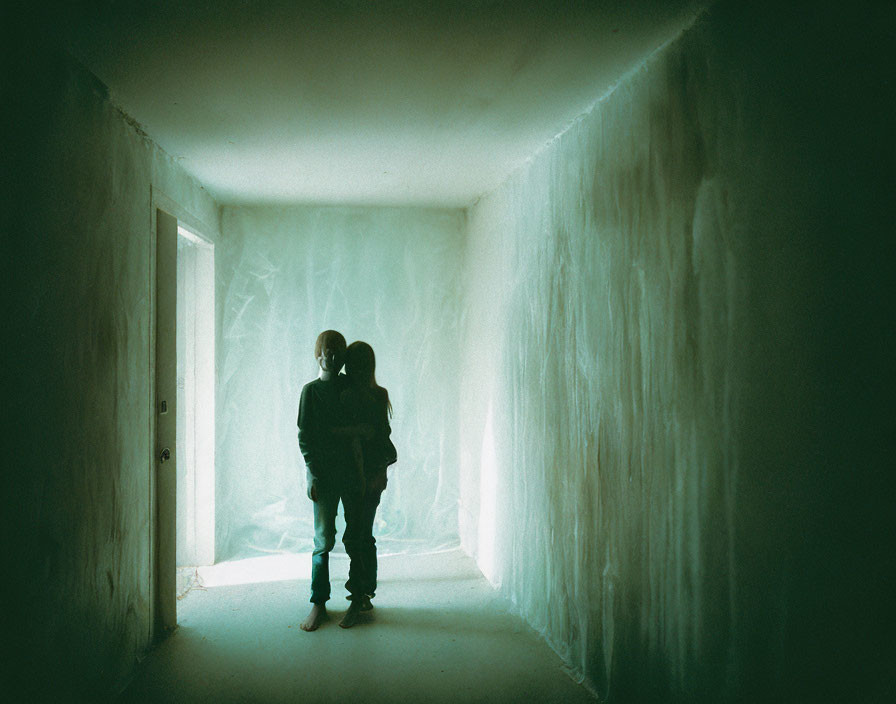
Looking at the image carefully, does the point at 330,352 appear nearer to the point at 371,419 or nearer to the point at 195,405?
the point at 371,419

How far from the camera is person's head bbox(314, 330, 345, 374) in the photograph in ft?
9.77

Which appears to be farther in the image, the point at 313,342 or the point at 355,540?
the point at 313,342

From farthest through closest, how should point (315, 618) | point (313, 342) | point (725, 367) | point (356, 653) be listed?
1. point (313, 342)
2. point (315, 618)
3. point (356, 653)
4. point (725, 367)

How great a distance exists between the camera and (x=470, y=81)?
2.07 metres

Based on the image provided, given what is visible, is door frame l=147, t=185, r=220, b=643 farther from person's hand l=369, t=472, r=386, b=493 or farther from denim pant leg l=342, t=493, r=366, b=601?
person's hand l=369, t=472, r=386, b=493

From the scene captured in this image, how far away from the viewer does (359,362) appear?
304 centimetres

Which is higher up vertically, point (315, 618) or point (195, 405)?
point (195, 405)

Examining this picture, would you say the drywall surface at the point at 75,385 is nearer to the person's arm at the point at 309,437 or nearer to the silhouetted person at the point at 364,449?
the person's arm at the point at 309,437

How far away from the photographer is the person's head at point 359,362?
3037 mm

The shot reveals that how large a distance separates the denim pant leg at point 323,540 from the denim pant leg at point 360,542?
0.08 meters

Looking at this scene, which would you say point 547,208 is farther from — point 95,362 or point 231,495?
point 231,495

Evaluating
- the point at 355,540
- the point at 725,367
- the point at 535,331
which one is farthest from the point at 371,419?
the point at 725,367

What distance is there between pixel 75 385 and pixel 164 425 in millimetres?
903

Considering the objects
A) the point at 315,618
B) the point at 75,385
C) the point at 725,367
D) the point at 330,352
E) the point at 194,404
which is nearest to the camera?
the point at 725,367
